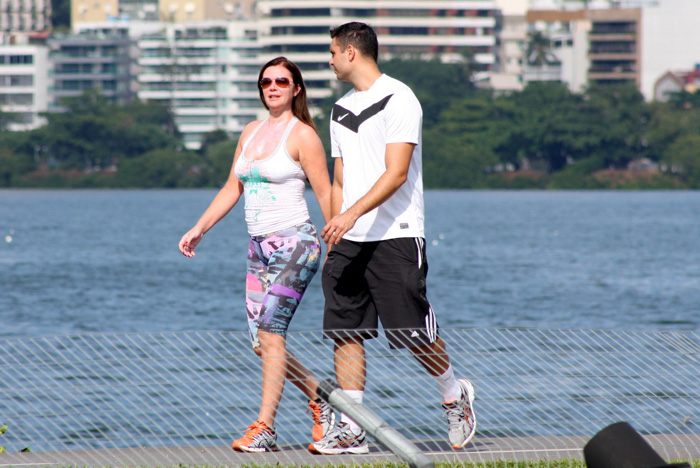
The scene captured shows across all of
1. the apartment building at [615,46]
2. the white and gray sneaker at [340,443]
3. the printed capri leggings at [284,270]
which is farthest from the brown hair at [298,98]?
the apartment building at [615,46]

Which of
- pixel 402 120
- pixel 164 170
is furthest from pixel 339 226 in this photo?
pixel 164 170

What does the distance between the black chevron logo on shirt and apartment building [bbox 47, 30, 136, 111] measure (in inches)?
6762

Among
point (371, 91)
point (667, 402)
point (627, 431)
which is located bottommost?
point (667, 402)

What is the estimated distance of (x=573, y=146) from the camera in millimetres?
126562

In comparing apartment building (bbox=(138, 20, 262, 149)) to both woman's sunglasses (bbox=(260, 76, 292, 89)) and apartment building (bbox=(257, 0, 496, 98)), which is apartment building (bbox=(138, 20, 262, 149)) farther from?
woman's sunglasses (bbox=(260, 76, 292, 89))

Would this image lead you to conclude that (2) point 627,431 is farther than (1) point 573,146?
No

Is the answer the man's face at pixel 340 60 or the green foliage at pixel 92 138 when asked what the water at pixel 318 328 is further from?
the green foliage at pixel 92 138

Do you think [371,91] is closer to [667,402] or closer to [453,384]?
[453,384]

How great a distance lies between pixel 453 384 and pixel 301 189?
1.25 meters

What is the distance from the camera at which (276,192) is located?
6441 millimetres

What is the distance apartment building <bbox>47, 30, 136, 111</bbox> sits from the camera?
175 metres

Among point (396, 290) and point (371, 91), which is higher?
point (371, 91)

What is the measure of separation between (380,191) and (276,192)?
723 millimetres

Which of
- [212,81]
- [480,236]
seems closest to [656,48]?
[212,81]
